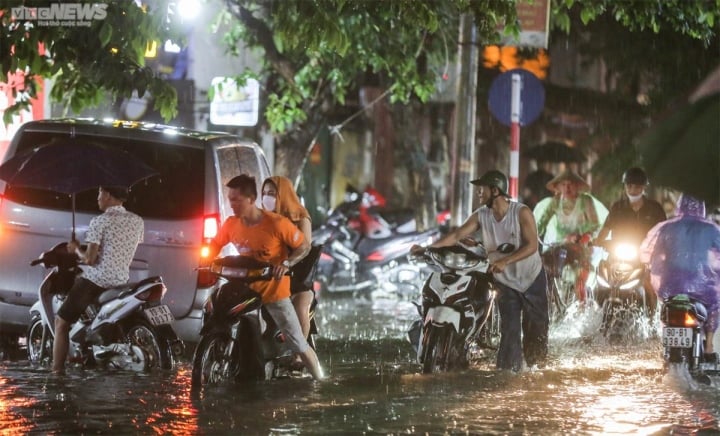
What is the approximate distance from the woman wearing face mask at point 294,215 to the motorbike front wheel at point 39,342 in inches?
75.4

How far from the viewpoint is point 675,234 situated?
9.68 m

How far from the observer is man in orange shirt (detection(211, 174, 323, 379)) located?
9195mm

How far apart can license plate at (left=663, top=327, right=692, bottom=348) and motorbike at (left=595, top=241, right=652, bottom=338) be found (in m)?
2.88

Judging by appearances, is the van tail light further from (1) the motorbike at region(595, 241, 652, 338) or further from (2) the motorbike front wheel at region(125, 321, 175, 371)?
(1) the motorbike at region(595, 241, 652, 338)

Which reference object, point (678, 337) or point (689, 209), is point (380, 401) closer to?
point (678, 337)

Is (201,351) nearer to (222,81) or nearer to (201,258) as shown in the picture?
(201,258)

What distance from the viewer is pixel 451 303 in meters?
9.88

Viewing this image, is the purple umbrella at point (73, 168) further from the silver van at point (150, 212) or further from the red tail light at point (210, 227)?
the red tail light at point (210, 227)

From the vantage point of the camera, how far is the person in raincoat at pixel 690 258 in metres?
9.62

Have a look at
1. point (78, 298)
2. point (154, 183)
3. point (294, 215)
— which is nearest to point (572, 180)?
point (294, 215)

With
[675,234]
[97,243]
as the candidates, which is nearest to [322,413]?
[97,243]

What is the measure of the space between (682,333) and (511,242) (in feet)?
4.99

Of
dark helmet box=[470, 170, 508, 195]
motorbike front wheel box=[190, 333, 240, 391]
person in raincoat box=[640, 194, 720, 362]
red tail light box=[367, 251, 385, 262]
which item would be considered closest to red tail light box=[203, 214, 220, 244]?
motorbike front wheel box=[190, 333, 240, 391]

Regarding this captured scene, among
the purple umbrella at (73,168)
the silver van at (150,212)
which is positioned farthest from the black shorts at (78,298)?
the silver van at (150,212)
